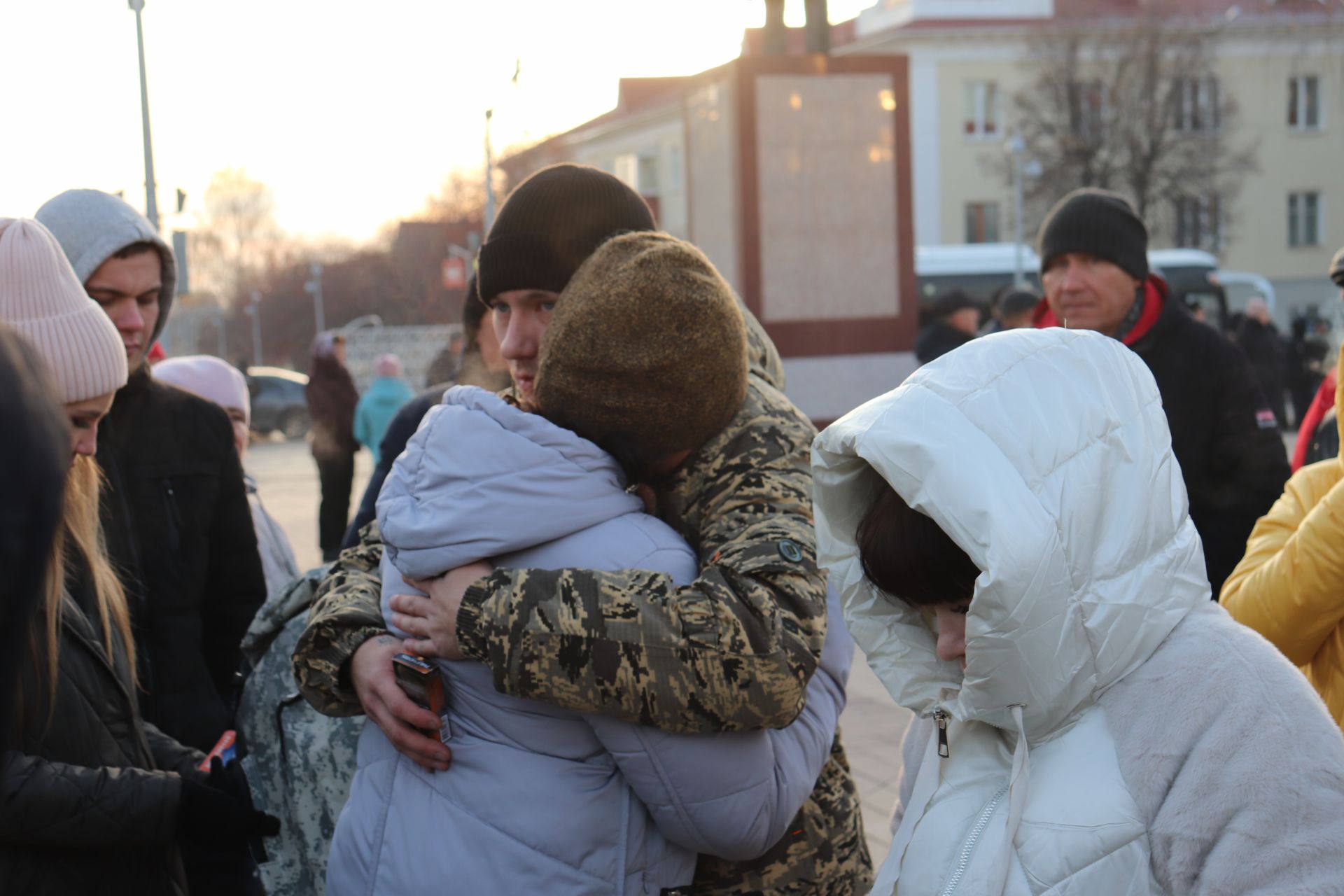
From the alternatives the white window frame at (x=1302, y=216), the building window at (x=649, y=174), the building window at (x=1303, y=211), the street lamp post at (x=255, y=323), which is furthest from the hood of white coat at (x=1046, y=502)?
the street lamp post at (x=255, y=323)

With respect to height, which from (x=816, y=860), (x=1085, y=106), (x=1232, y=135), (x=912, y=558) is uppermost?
(x=1085, y=106)

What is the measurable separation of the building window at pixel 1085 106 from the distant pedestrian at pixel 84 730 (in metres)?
45.4

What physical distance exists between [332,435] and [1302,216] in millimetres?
48375

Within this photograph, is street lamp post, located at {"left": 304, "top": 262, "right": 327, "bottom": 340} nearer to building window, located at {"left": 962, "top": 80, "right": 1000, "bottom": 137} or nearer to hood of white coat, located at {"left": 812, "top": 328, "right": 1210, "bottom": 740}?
building window, located at {"left": 962, "top": 80, "right": 1000, "bottom": 137}

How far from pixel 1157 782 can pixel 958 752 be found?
303mm

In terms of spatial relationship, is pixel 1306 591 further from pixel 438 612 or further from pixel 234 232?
pixel 234 232

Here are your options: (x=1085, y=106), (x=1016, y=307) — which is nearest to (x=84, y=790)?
(x=1016, y=307)

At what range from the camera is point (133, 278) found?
3102 millimetres

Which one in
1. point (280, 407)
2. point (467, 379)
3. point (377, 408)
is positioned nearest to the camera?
point (467, 379)

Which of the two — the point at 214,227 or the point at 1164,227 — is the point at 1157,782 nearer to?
the point at 1164,227

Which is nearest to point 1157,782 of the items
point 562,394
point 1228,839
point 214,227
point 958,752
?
point 1228,839

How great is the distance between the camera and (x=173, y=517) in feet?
9.65

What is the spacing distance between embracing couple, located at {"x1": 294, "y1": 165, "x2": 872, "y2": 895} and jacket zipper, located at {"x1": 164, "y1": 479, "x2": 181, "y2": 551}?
3.47 ft

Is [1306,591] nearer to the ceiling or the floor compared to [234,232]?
nearer to the floor
